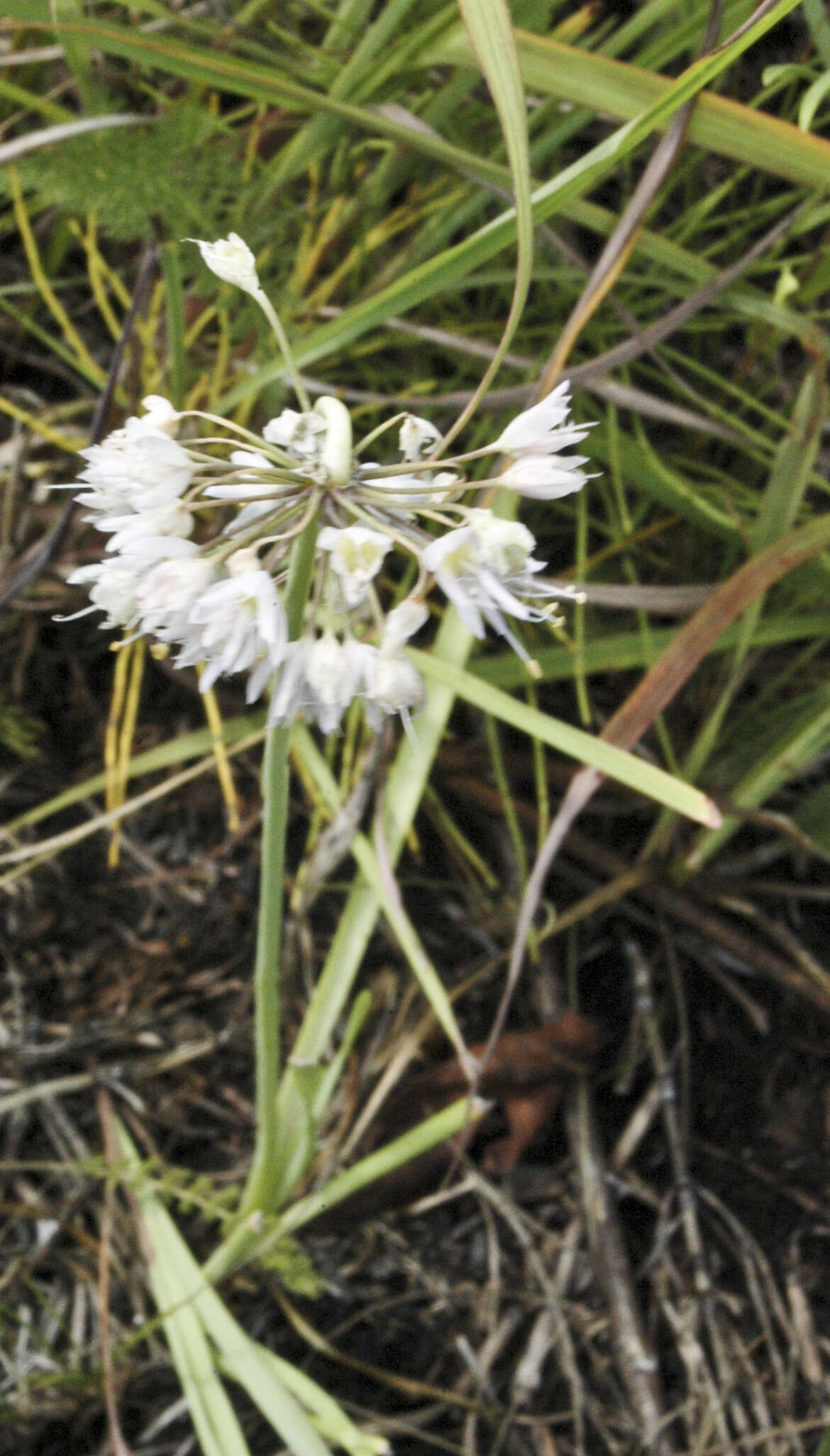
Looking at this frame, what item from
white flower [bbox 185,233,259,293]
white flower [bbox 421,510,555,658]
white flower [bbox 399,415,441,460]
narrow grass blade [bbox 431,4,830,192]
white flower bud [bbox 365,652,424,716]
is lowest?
white flower bud [bbox 365,652,424,716]

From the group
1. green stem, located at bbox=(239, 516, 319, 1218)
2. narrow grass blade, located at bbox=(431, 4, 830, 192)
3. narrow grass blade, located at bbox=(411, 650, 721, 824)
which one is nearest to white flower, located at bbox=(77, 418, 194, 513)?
green stem, located at bbox=(239, 516, 319, 1218)

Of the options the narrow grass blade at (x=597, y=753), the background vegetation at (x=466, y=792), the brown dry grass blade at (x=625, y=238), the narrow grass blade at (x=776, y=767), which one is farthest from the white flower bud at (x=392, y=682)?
the narrow grass blade at (x=776, y=767)

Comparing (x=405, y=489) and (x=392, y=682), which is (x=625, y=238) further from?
(x=392, y=682)

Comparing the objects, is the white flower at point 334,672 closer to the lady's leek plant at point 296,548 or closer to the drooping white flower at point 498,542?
the lady's leek plant at point 296,548

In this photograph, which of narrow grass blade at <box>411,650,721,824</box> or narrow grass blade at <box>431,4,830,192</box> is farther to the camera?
narrow grass blade at <box>431,4,830,192</box>

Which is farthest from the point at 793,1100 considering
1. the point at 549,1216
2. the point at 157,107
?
the point at 157,107

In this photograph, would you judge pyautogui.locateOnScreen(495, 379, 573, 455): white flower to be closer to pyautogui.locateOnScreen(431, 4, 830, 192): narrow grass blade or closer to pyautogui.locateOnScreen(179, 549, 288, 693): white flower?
pyautogui.locateOnScreen(179, 549, 288, 693): white flower

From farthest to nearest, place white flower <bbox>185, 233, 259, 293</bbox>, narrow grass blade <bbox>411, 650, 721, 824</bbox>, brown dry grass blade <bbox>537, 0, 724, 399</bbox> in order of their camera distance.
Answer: brown dry grass blade <bbox>537, 0, 724, 399</bbox>, narrow grass blade <bbox>411, 650, 721, 824</bbox>, white flower <bbox>185, 233, 259, 293</bbox>
